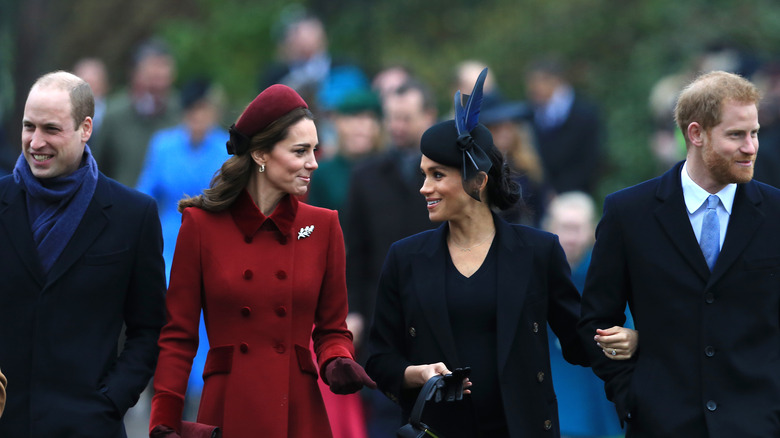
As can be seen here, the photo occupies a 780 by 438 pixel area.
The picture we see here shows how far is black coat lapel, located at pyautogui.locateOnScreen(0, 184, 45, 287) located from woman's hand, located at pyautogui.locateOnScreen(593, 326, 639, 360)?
2441 mm

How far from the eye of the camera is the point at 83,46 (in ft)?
74.0

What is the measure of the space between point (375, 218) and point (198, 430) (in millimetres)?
3290

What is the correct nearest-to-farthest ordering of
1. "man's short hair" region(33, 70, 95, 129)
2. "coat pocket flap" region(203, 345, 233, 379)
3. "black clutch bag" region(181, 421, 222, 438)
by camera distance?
"black clutch bag" region(181, 421, 222, 438), "man's short hair" region(33, 70, 95, 129), "coat pocket flap" region(203, 345, 233, 379)

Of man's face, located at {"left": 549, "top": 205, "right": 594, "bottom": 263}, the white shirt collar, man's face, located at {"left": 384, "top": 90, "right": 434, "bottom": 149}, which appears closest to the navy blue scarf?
the white shirt collar

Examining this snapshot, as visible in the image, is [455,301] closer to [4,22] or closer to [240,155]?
[240,155]

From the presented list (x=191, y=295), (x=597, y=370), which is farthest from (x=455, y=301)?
(x=191, y=295)

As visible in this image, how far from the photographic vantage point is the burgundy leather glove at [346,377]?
5984mm

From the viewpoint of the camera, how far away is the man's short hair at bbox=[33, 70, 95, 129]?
6035mm

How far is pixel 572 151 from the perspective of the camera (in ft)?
45.5

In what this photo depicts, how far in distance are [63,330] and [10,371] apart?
0.28 metres

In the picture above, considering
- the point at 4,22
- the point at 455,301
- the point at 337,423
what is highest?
the point at 4,22

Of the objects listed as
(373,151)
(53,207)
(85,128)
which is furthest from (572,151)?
(53,207)

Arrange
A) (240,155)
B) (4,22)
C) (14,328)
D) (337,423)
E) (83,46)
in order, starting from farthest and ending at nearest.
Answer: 1. (83,46)
2. (4,22)
3. (337,423)
4. (240,155)
5. (14,328)

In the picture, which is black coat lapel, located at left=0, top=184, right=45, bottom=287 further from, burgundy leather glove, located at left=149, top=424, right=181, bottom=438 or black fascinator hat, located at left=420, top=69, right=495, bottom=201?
black fascinator hat, located at left=420, top=69, right=495, bottom=201
